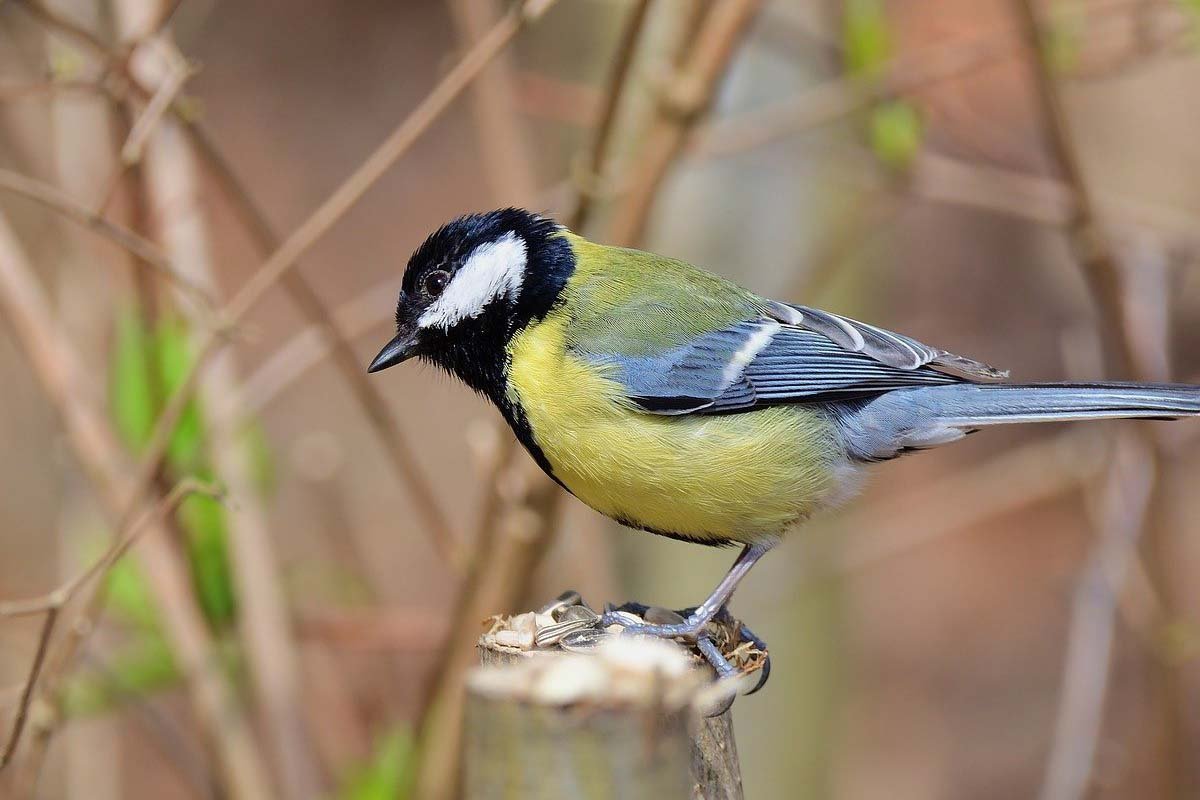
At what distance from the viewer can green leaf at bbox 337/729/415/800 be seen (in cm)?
286

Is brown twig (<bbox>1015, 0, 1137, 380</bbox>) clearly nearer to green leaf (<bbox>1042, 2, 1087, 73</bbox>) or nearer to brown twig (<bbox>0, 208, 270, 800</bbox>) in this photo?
green leaf (<bbox>1042, 2, 1087, 73</bbox>)

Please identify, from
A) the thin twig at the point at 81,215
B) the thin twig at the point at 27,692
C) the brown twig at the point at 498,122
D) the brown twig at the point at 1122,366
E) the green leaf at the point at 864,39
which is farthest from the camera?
the brown twig at the point at 498,122

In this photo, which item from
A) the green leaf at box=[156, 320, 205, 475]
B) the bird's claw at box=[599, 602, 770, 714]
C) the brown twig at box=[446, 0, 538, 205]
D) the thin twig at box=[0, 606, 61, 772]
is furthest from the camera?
the brown twig at box=[446, 0, 538, 205]

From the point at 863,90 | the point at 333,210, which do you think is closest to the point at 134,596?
the point at 333,210

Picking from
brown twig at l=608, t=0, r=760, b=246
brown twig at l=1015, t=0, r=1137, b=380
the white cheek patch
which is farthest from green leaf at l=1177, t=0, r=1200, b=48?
the white cheek patch

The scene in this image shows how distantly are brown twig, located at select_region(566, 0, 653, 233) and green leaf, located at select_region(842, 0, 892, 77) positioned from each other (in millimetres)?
773

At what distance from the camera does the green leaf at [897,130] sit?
10.1 ft

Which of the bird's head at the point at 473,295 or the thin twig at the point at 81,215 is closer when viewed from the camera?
the thin twig at the point at 81,215

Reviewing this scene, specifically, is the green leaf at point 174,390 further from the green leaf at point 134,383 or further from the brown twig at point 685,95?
the brown twig at point 685,95

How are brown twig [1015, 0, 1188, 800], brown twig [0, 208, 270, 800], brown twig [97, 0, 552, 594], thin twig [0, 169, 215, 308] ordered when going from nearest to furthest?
thin twig [0, 169, 215, 308] → brown twig [97, 0, 552, 594] → brown twig [0, 208, 270, 800] → brown twig [1015, 0, 1188, 800]

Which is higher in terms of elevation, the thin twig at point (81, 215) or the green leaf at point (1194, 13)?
the green leaf at point (1194, 13)

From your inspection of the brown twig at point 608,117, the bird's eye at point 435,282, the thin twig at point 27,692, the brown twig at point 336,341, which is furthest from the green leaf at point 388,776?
the brown twig at point 608,117

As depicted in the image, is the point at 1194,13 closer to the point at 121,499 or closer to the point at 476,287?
the point at 476,287

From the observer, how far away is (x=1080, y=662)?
128 inches
